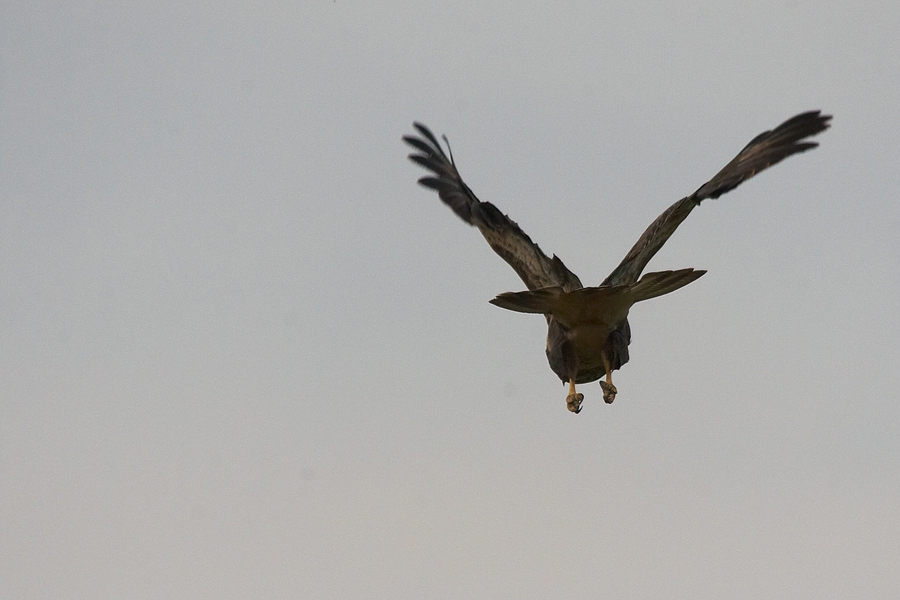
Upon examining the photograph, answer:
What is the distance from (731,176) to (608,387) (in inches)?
101

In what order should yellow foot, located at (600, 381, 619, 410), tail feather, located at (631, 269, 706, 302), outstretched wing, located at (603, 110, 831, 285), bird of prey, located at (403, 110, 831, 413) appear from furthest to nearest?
yellow foot, located at (600, 381, 619, 410)
outstretched wing, located at (603, 110, 831, 285)
bird of prey, located at (403, 110, 831, 413)
tail feather, located at (631, 269, 706, 302)

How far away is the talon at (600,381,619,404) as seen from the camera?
1219 centimetres

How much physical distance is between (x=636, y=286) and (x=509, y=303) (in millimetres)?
1247

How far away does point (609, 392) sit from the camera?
40.1ft

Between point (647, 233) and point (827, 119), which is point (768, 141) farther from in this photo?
point (647, 233)

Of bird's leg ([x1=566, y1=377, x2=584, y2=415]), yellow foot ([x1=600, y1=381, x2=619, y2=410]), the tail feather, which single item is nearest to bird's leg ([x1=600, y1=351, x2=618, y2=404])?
yellow foot ([x1=600, y1=381, x2=619, y2=410])

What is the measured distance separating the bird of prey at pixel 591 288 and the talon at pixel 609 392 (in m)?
0.01

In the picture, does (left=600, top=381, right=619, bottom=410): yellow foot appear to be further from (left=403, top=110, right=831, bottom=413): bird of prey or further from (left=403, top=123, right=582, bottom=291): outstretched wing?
(left=403, top=123, right=582, bottom=291): outstretched wing

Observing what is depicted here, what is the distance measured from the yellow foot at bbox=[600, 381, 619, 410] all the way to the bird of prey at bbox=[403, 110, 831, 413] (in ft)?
0.03

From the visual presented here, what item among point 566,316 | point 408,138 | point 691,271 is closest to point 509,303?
point 566,316

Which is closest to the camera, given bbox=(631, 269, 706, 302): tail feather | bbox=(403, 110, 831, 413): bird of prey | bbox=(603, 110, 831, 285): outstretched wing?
bbox=(631, 269, 706, 302): tail feather

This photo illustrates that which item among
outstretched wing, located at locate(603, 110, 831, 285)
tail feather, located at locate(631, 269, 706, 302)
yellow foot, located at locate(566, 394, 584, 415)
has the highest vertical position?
outstretched wing, located at locate(603, 110, 831, 285)

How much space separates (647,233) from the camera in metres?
12.2

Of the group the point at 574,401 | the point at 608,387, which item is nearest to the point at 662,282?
the point at 608,387
